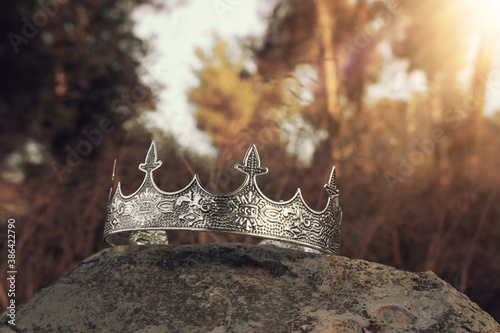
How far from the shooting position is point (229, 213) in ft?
6.75

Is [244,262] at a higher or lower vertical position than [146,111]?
lower

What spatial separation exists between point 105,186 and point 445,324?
244 centimetres

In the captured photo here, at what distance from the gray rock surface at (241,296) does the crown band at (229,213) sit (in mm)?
158

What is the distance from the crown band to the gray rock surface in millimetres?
158

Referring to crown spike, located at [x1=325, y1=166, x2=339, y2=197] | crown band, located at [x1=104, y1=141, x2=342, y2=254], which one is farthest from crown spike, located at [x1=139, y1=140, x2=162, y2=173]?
crown spike, located at [x1=325, y1=166, x2=339, y2=197]

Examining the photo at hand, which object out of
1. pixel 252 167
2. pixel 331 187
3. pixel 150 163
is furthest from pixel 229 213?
pixel 331 187

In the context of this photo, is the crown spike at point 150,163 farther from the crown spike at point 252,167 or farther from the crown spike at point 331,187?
the crown spike at point 331,187

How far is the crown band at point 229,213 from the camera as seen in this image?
6.75 feet

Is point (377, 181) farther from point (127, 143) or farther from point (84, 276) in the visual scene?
point (84, 276)

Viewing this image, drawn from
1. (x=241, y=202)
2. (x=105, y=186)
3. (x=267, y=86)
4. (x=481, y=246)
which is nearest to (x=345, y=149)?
(x=267, y=86)

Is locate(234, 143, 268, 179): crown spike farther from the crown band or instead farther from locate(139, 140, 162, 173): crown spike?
locate(139, 140, 162, 173): crown spike

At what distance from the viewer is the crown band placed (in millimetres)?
2059

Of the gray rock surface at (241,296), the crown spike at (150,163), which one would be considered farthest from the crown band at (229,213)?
the gray rock surface at (241,296)

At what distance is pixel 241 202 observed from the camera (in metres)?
2.08
